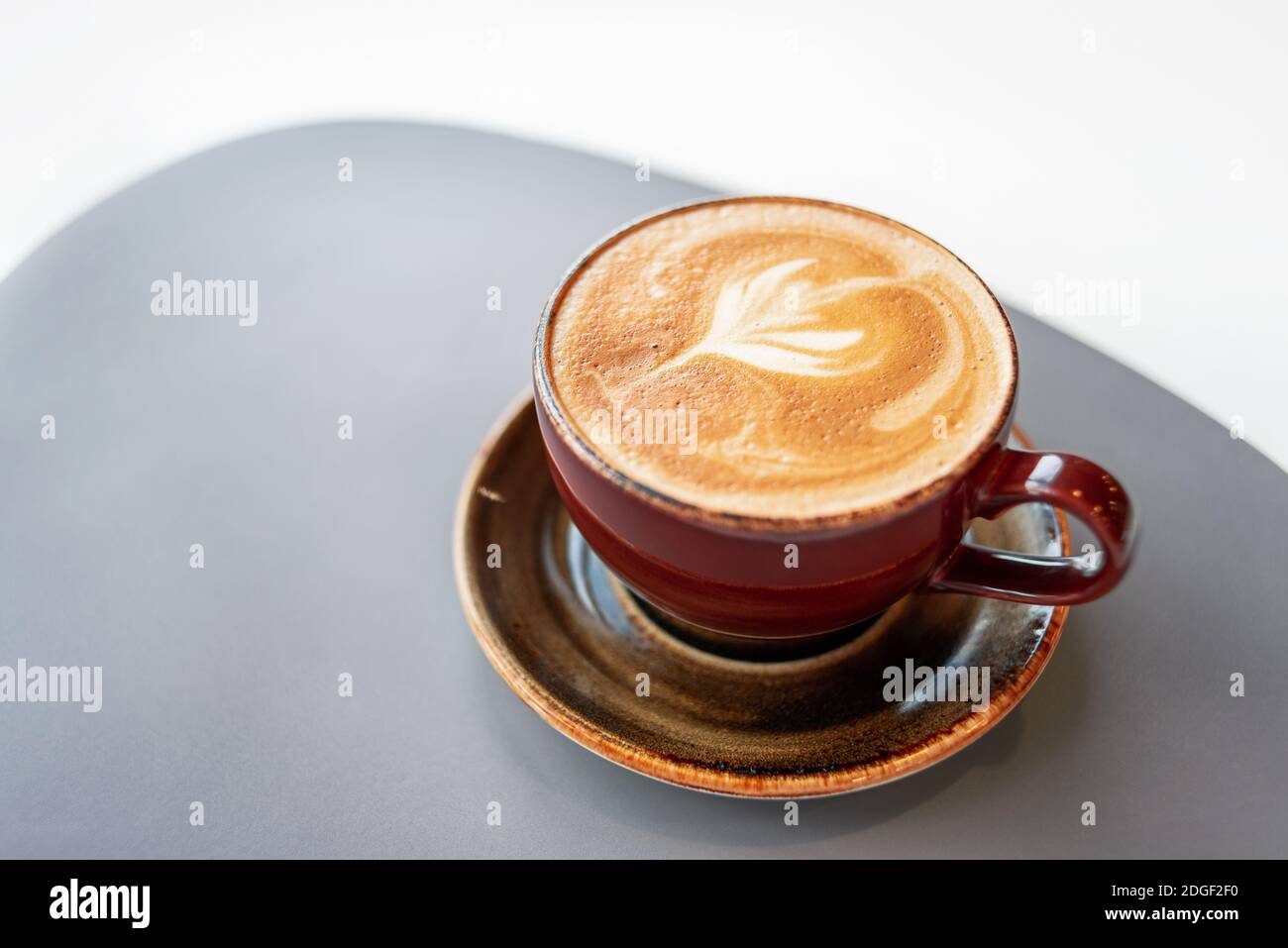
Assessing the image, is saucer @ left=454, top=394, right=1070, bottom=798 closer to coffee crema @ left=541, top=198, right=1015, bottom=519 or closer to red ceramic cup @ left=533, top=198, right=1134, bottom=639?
red ceramic cup @ left=533, top=198, right=1134, bottom=639

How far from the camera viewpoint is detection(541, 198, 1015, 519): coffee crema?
26.2 inches

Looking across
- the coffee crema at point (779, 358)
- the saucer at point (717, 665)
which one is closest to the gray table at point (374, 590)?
the saucer at point (717, 665)

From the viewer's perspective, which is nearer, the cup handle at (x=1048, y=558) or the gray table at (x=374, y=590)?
the cup handle at (x=1048, y=558)

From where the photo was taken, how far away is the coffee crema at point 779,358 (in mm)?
667

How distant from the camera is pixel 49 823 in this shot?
2.44 feet

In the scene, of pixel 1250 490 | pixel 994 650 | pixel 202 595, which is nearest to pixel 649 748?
pixel 994 650

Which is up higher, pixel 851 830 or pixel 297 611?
pixel 297 611

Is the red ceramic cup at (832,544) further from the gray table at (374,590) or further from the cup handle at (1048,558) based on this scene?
the gray table at (374,590)

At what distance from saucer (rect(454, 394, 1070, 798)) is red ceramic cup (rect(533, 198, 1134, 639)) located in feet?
0.16

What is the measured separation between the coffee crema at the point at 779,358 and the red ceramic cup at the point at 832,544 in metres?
0.01

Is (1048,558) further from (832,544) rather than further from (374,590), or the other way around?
(374,590)

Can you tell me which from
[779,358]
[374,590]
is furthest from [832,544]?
[374,590]
